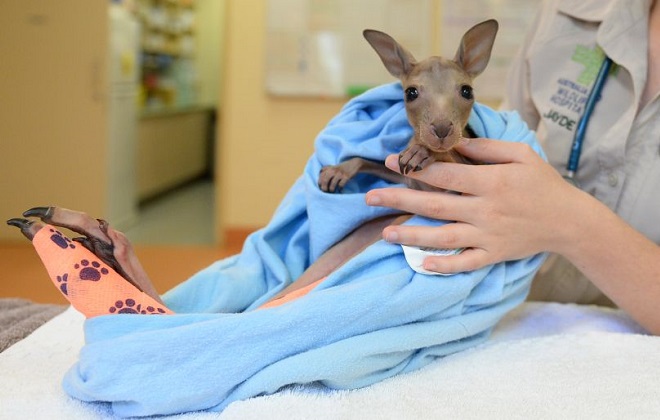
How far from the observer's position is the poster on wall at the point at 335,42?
13.3ft

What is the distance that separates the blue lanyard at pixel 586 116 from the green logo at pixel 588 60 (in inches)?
0.5

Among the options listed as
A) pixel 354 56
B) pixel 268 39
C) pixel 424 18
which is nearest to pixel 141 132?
pixel 268 39

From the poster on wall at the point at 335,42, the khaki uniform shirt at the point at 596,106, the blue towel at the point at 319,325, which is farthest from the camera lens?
the poster on wall at the point at 335,42

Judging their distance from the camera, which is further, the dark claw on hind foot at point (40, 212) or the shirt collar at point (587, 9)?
the shirt collar at point (587, 9)

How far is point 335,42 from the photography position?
13.5 ft

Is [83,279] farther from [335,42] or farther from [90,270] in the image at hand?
[335,42]

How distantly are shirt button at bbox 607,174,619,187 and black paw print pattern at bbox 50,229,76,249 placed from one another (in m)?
0.90

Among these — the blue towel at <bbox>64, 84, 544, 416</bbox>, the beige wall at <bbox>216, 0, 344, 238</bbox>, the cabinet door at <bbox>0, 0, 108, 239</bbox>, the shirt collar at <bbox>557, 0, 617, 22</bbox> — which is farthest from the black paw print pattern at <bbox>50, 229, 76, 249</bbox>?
the beige wall at <bbox>216, 0, 344, 238</bbox>

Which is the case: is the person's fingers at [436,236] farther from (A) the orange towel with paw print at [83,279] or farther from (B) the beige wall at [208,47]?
(B) the beige wall at [208,47]

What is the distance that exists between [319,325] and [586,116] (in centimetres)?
72

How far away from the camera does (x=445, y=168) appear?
0.93 metres

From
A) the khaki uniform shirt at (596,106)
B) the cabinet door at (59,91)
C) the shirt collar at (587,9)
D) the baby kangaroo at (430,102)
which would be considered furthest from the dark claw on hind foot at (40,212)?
the cabinet door at (59,91)

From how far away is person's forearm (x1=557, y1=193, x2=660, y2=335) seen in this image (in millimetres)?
960

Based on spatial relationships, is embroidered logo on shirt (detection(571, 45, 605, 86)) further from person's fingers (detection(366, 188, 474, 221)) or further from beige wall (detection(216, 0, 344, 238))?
beige wall (detection(216, 0, 344, 238))
